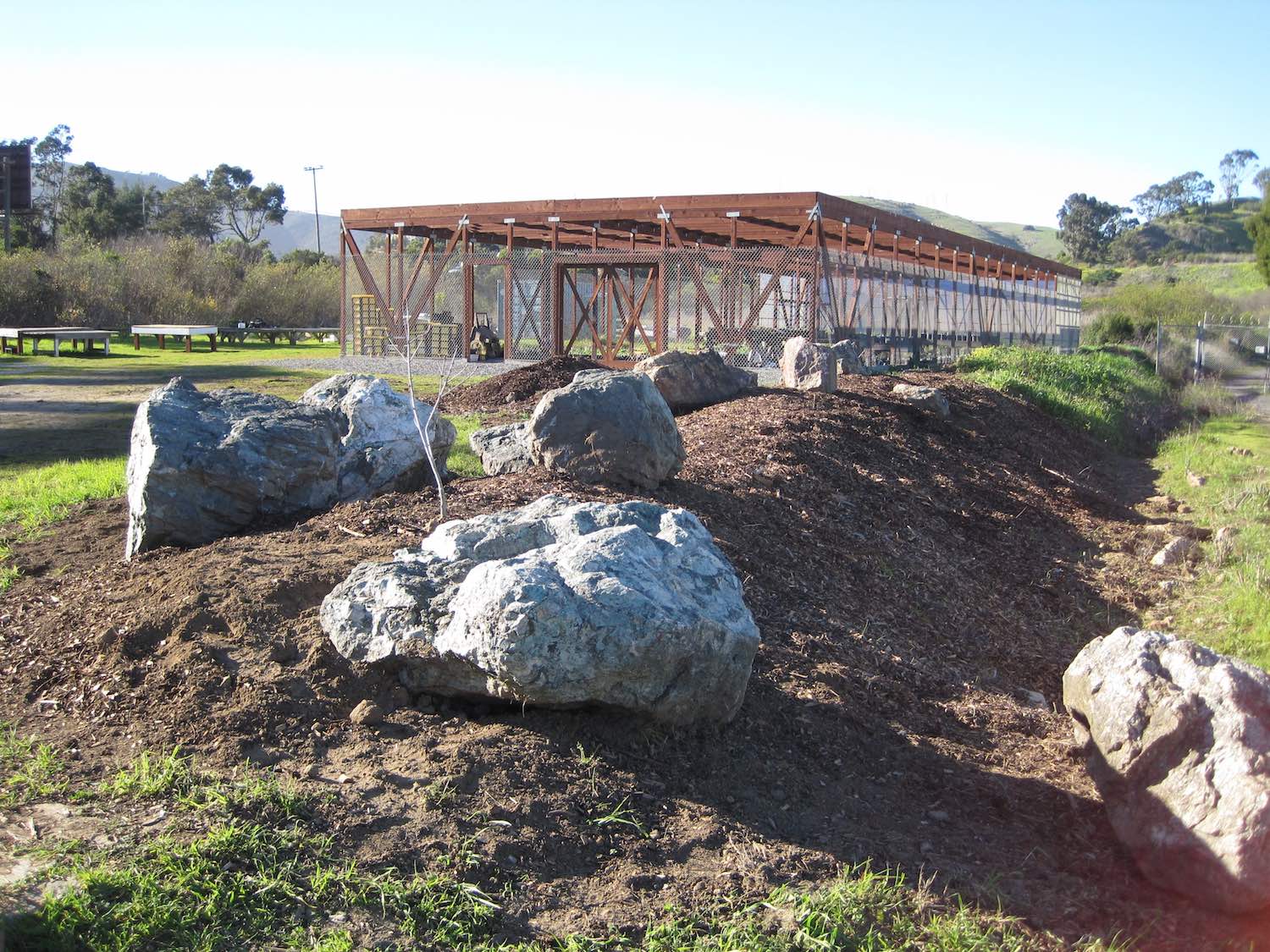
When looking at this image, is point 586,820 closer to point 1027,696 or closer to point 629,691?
point 629,691

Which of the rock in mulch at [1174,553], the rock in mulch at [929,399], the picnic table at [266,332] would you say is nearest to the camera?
the rock in mulch at [1174,553]

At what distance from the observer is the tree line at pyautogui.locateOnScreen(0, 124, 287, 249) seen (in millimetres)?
55781

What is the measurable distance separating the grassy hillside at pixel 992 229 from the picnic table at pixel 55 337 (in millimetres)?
136682

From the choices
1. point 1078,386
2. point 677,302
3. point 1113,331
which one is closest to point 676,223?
point 677,302

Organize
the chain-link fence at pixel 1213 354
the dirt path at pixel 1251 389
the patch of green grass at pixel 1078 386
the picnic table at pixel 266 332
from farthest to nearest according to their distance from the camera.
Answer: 1. the picnic table at pixel 266 332
2. the chain-link fence at pixel 1213 354
3. the dirt path at pixel 1251 389
4. the patch of green grass at pixel 1078 386

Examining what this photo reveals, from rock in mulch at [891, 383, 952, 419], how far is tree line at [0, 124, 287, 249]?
46739 millimetres

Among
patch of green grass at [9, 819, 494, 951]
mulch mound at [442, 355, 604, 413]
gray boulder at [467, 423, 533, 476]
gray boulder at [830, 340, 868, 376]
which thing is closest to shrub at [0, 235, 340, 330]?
mulch mound at [442, 355, 604, 413]

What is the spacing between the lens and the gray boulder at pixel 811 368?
13.1 metres

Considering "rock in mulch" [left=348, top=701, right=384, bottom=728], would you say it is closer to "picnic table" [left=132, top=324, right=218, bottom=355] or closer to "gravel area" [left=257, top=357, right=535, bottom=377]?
"gravel area" [left=257, top=357, right=535, bottom=377]

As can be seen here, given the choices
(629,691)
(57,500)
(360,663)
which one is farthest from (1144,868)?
(57,500)

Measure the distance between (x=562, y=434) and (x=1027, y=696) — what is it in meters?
3.36

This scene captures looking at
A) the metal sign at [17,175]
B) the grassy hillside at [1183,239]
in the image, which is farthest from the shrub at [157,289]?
the grassy hillside at [1183,239]

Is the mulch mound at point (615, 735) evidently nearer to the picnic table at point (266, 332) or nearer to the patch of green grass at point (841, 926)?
the patch of green grass at point (841, 926)

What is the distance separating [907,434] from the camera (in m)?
12.0
